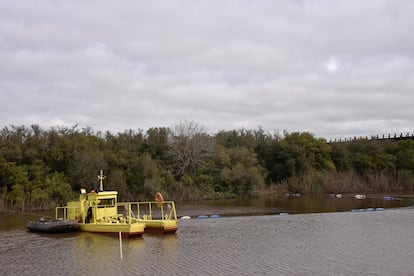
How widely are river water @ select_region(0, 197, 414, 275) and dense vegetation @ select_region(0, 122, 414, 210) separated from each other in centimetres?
2523

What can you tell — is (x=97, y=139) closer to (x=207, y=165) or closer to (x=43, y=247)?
(x=207, y=165)

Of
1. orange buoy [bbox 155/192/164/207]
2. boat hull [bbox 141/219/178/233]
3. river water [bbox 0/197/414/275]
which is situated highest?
orange buoy [bbox 155/192/164/207]

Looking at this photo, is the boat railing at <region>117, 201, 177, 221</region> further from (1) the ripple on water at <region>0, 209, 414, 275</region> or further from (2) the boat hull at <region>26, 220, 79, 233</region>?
(2) the boat hull at <region>26, 220, 79, 233</region>

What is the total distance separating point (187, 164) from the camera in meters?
77.2

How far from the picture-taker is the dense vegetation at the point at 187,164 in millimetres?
60875

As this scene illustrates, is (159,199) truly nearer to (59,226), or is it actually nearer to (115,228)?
(115,228)

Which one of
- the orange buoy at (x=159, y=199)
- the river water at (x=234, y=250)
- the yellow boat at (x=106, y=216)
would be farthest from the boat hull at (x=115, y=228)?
the orange buoy at (x=159, y=199)

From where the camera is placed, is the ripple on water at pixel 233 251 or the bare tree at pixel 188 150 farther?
the bare tree at pixel 188 150

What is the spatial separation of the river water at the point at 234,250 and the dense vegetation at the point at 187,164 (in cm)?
2523

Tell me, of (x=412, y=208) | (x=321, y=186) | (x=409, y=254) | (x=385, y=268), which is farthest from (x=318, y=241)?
(x=321, y=186)

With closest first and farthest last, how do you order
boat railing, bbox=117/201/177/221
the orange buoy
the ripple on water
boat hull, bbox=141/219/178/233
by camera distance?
1. the ripple on water
2. boat hull, bbox=141/219/178/233
3. the orange buoy
4. boat railing, bbox=117/201/177/221

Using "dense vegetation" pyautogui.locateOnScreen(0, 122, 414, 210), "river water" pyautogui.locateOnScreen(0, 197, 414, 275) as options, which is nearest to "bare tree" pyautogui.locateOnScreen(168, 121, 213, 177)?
"dense vegetation" pyautogui.locateOnScreen(0, 122, 414, 210)

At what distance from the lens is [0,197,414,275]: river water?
65.6ft

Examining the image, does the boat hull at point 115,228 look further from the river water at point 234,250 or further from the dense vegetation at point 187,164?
the dense vegetation at point 187,164
